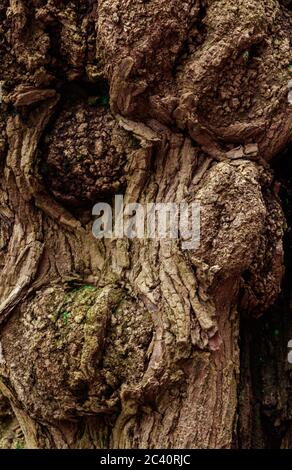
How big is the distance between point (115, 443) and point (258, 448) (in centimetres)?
56

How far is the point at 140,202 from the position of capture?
2350mm

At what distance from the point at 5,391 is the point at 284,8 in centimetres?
176

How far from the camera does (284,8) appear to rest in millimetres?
2439

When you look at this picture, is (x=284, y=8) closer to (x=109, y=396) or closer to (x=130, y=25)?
(x=130, y=25)

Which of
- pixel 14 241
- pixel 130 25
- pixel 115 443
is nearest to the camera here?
pixel 130 25

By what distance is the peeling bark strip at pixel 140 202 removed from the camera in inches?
85.8

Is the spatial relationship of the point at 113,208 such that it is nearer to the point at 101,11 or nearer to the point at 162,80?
the point at 162,80

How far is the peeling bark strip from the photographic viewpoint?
7.15 feet

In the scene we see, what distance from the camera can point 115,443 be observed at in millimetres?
2305

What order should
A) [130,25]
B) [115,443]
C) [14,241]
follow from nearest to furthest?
[130,25], [115,443], [14,241]

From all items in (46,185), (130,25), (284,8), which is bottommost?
(46,185)

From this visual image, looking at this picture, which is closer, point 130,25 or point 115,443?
point 130,25

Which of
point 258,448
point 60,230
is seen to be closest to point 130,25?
point 60,230

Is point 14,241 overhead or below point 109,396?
overhead
